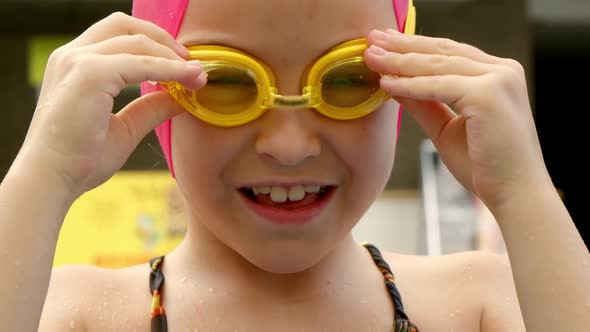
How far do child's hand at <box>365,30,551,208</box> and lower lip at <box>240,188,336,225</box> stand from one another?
21cm

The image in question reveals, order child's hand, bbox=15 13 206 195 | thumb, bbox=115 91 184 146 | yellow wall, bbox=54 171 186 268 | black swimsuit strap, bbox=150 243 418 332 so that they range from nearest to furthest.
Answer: child's hand, bbox=15 13 206 195
thumb, bbox=115 91 184 146
black swimsuit strap, bbox=150 243 418 332
yellow wall, bbox=54 171 186 268

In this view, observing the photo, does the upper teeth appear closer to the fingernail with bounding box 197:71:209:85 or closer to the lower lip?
the lower lip

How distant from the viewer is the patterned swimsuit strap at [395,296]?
1.54 meters

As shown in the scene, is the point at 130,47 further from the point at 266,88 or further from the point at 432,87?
the point at 432,87

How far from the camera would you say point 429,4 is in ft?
14.9

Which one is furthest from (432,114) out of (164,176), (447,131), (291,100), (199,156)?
(164,176)

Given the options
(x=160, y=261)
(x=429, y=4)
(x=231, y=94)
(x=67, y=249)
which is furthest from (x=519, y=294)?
(x=429, y=4)

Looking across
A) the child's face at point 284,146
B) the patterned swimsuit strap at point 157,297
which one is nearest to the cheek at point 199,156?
the child's face at point 284,146

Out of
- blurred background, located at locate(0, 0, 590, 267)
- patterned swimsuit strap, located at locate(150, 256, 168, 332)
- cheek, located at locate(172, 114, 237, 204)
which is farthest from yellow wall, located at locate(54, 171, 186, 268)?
cheek, located at locate(172, 114, 237, 204)

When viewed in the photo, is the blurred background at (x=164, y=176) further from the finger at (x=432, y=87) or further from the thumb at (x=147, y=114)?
the finger at (x=432, y=87)

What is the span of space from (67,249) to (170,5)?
2763 millimetres

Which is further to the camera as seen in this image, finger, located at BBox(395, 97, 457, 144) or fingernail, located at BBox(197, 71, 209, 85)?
finger, located at BBox(395, 97, 457, 144)

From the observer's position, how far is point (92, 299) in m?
1.55

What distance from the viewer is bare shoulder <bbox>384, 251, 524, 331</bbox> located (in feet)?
5.26
